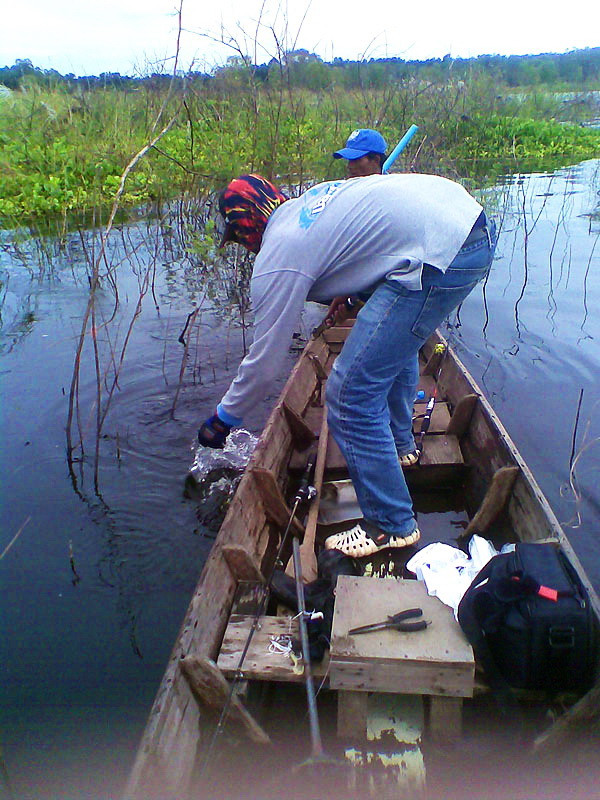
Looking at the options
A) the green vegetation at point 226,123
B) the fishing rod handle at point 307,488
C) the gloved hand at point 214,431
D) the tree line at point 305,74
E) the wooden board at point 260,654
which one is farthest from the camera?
the green vegetation at point 226,123

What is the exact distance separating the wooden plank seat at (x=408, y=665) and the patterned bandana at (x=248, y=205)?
1538 mm

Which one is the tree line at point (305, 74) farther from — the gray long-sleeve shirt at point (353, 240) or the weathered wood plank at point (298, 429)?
the weathered wood plank at point (298, 429)

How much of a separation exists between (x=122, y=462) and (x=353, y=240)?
2972 millimetres

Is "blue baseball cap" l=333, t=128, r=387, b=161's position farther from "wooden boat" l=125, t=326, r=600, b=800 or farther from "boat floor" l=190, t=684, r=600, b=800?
"boat floor" l=190, t=684, r=600, b=800

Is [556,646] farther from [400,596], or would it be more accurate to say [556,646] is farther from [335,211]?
[335,211]

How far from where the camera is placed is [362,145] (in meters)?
3.34

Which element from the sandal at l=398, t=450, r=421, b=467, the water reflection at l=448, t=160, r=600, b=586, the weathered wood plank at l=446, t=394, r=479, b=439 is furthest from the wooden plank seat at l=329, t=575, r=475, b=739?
the weathered wood plank at l=446, t=394, r=479, b=439

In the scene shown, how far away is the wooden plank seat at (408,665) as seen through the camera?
1815mm

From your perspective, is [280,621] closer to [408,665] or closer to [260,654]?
[260,654]

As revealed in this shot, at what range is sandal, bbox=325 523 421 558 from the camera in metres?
2.64

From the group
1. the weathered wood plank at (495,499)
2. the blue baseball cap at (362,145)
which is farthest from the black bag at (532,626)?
the blue baseball cap at (362,145)

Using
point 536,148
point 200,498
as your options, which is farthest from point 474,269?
point 536,148

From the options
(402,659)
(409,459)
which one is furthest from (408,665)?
(409,459)

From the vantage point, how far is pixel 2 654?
9.30ft
